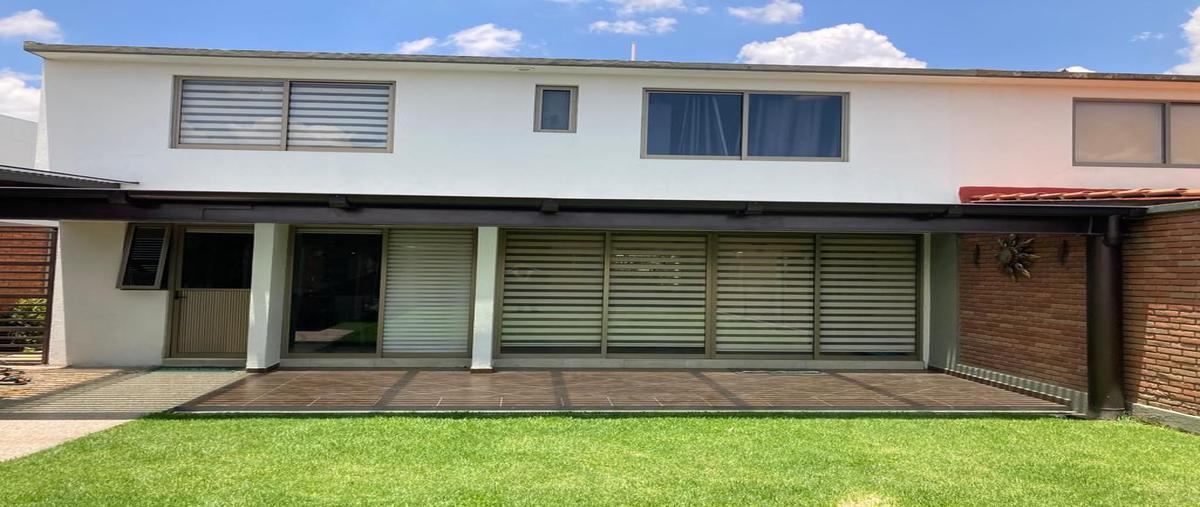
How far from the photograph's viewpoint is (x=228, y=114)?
32.9ft

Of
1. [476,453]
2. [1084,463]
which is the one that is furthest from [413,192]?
[1084,463]

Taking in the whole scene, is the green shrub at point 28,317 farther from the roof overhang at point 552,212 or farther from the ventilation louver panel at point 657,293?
the ventilation louver panel at point 657,293

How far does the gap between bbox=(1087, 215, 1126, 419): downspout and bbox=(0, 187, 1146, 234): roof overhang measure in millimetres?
204

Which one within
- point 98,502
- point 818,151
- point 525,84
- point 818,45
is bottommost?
point 98,502

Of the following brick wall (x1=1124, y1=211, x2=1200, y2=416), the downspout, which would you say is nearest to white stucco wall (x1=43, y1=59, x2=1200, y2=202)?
the downspout

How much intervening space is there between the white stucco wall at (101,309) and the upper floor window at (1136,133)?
1417 centimetres

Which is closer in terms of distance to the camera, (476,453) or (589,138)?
(476,453)

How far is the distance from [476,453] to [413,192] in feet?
17.1

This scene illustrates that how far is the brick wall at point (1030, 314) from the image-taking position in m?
8.21

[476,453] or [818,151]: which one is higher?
[818,151]

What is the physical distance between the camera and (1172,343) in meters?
7.10

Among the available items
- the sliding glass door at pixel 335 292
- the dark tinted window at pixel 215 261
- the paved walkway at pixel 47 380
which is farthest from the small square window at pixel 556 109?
the paved walkway at pixel 47 380

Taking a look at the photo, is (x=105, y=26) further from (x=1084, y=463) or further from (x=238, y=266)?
(x=1084, y=463)

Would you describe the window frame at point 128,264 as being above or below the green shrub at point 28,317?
above
